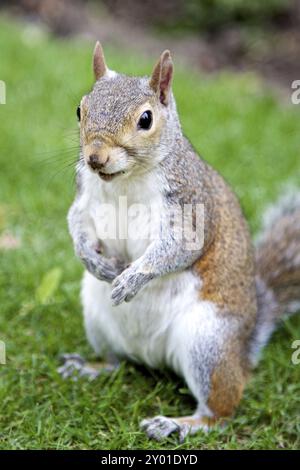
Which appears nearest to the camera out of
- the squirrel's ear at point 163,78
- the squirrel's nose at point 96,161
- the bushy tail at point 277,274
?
the squirrel's nose at point 96,161

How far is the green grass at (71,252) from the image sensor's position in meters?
2.69

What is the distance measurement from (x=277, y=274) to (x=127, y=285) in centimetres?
87

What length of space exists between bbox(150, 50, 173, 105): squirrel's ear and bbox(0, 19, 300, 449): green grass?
1.32 feet

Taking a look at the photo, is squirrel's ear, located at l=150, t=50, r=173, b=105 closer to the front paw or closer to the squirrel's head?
the squirrel's head

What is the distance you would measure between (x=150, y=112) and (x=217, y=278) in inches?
25.7

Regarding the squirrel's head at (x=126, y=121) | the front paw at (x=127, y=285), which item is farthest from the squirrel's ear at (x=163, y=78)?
the front paw at (x=127, y=285)

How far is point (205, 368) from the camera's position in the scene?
2.66 metres

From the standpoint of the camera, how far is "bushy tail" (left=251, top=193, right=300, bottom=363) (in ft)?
10.3

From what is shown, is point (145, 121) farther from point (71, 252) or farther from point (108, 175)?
point (71, 252)

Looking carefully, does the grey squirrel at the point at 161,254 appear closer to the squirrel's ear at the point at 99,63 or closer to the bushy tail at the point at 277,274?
the squirrel's ear at the point at 99,63

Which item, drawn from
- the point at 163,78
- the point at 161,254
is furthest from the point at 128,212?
the point at 163,78

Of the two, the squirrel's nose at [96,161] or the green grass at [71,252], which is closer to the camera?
the squirrel's nose at [96,161]

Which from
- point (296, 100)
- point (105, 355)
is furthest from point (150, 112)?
point (296, 100)

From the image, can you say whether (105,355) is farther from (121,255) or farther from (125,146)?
(125,146)
